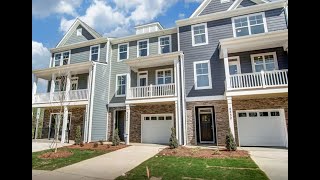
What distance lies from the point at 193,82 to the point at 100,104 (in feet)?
25.5

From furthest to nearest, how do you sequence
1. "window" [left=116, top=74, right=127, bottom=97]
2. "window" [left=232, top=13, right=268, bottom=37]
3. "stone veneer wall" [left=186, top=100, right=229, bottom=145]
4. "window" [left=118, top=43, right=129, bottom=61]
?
"window" [left=118, top=43, right=129, bottom=61] < "window" [left=116, top=74, right=127, bottom=97] < "window" [left=232, top=13, right=268, bottom=37] < "stone veneer wall" [left=186, top=100, right=229, bottom=145]

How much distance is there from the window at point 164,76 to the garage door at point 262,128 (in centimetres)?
562

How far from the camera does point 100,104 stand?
16859mm

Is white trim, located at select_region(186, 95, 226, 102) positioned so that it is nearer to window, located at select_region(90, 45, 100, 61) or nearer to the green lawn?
the green lawn

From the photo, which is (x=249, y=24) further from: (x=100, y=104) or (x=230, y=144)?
(x=100, y=104)

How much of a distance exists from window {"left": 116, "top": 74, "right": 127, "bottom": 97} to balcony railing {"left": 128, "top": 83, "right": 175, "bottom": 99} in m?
2.16

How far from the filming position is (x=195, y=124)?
1411 centimetres

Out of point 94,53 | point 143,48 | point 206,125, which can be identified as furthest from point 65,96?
point 206,125

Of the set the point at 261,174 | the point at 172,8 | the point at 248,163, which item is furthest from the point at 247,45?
the point at 261,174

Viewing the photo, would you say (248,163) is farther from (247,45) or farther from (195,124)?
(247,45)

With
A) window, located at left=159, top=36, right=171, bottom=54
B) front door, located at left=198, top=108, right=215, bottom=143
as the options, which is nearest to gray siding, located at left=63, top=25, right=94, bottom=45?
window, located at left=159, top=36, right=171, bottom=54

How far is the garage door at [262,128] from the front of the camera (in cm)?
1261

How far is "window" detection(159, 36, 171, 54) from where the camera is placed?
16766 millimetres
